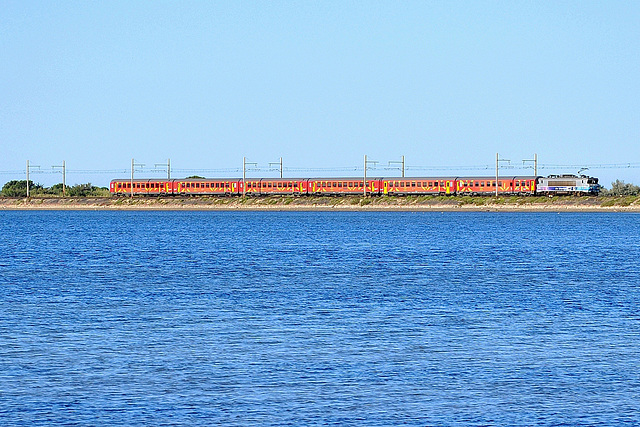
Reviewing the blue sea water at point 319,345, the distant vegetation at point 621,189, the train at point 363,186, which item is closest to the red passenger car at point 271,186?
the train at point 363,186

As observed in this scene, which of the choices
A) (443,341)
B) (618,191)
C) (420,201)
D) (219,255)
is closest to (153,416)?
(443,341)

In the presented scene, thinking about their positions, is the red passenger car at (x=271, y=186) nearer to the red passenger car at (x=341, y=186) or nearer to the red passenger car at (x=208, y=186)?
the red passenger car at (x=208, y=186)

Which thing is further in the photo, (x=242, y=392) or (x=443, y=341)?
(x=443, y=341)

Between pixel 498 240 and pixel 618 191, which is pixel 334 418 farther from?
pixel 618 191

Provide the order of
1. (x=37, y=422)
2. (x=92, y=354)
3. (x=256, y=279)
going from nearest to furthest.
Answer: (x=37, y=422), (x=92, y=354), (x=256, y=279)

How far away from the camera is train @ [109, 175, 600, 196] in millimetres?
140625

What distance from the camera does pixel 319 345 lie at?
73.5 ft

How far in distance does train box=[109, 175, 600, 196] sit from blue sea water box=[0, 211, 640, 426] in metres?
94.1

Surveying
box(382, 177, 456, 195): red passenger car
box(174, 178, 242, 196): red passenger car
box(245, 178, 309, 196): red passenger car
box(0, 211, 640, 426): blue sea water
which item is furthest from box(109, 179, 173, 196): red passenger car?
box(0, 211, 640, 426): blue sea water

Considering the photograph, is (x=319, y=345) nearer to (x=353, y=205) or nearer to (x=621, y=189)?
(x=353, y=205)

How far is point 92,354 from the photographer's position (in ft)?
69.4

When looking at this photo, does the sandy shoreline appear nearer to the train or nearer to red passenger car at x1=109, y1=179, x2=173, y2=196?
the train

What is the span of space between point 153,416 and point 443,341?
884cm

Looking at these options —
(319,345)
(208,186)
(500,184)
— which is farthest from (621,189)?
→ (319,345)
